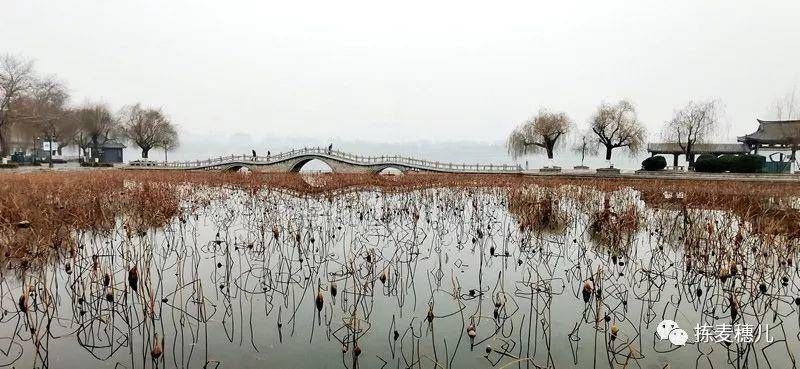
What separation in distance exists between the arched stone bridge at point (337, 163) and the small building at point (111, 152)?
2122cm

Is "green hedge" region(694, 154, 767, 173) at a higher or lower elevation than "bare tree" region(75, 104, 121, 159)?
lower

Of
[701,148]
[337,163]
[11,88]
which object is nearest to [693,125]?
[701,148]

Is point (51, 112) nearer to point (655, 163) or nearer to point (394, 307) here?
point (394, 307)

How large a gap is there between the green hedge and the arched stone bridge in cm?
1621

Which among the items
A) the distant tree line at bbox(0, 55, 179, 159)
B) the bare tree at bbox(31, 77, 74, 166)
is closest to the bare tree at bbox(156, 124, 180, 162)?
the distant tree line at bbox(0, 55, 179, 159)

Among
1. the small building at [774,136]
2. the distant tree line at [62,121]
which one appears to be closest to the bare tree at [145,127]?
the distant tree line at [62,121]

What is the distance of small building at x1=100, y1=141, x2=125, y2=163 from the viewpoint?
6519 cm

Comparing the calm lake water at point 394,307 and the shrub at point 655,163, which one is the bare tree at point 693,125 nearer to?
the shrub at point 655,163

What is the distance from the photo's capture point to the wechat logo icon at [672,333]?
517cm

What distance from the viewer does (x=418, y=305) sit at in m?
6.46

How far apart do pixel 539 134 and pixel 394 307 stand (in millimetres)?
50791

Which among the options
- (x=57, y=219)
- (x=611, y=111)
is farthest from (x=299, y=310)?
(x=611, y=111)

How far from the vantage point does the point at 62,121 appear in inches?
2122

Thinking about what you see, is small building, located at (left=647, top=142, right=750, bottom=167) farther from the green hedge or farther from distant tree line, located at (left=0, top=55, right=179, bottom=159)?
distant tree line, located at (left=0, top=55, right=179, bottom=159)
